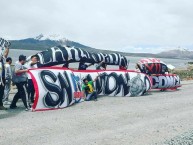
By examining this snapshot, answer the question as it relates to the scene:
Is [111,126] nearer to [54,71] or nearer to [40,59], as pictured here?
[54,71]

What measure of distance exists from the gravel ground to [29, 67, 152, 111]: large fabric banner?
604mm

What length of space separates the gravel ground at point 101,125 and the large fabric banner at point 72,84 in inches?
23.8

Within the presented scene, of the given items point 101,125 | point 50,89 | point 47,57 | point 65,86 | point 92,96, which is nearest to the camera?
point 101,125

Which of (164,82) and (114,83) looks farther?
(164,82)

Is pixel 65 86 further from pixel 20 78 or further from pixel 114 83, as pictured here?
pixel 114 83

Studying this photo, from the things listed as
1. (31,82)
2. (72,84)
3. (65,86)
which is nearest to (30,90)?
(31,82)

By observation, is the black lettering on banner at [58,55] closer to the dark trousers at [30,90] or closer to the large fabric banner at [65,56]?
the large fabric banner at [65,56]

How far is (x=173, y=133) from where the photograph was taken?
9562 millimetres

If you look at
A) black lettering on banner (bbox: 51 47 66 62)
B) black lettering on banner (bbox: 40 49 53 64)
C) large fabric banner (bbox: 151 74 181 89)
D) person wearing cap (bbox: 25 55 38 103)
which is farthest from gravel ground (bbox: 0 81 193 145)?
large fabric banner (bbox: 151 74 181 89)

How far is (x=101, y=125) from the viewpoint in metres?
10.2

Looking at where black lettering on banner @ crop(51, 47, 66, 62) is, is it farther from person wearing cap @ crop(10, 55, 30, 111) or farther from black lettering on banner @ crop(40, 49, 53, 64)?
person wearing cap @ crop(10, 55, 30, 111)

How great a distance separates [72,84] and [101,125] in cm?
446

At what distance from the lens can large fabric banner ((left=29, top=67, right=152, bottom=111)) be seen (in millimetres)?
12812

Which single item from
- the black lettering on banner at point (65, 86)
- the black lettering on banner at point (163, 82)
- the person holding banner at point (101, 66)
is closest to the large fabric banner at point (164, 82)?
the black lettering on banner at point (163, 82)
